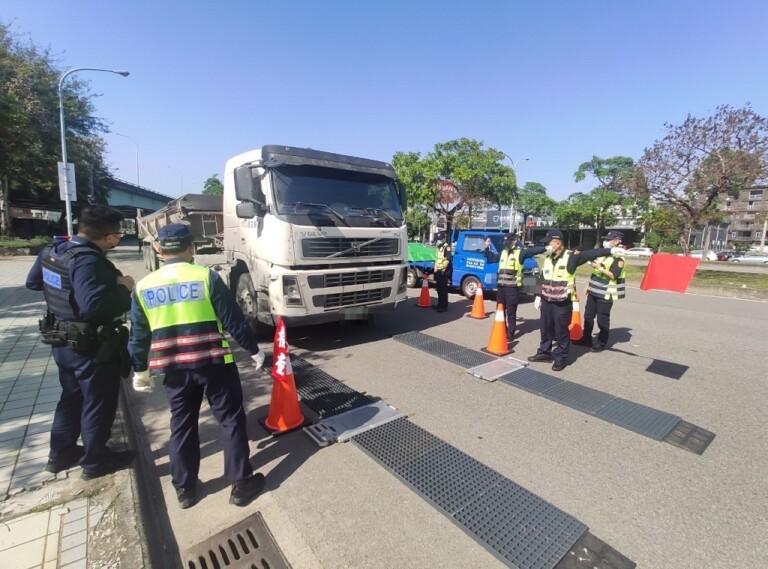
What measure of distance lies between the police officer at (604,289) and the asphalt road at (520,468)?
20.4 inches

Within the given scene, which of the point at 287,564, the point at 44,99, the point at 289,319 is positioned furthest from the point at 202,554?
the point at 44,99

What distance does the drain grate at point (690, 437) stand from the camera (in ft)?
11.3

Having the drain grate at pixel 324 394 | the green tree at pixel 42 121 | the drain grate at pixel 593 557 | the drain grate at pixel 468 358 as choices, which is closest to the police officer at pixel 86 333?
the drain grate at pixel 324 394

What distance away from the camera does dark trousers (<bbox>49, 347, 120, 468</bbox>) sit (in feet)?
9.08

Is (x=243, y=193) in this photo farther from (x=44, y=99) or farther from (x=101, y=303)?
(x=44, y=99)

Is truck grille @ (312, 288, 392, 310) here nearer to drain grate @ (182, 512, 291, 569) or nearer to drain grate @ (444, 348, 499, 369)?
drain grate @ (444, 348, 499, 369)

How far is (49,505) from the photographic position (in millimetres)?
2480

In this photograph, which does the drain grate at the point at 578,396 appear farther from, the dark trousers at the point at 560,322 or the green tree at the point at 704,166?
the green tree at the point at 704,166

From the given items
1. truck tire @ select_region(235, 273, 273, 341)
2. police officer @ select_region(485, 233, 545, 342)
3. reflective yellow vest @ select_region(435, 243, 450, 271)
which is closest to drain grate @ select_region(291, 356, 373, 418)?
truck tire @ select_region(235, 273, 273, 341)

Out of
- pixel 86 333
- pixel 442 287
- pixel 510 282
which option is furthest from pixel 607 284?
pixel 86 333

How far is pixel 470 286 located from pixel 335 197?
19.4 ft

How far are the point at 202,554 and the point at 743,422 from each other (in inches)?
194

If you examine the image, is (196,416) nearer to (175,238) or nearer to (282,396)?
(282,396)

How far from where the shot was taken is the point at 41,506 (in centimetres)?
247
